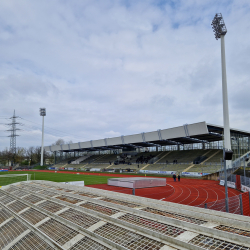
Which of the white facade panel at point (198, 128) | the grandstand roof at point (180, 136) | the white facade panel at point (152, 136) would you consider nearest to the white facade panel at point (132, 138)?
the grandstand roof at point (180, 136)

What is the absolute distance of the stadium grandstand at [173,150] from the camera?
135 ft

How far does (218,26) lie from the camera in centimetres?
3566

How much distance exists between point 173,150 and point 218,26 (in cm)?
3454

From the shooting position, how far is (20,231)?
6.05m

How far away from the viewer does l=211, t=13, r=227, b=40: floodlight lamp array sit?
3562 centimetres

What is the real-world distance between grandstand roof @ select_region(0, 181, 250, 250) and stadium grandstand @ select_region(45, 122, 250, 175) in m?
30.3

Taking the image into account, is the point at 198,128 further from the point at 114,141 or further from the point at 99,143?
the point at 99,143

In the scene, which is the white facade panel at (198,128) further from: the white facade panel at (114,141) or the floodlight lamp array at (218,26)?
the white facade panel at (114,141)

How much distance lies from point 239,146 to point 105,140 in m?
35.5

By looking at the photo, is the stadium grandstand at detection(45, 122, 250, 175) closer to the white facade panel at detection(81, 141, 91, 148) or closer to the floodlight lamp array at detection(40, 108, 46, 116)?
the white facade panel at detection(81, 141, 91, 148)

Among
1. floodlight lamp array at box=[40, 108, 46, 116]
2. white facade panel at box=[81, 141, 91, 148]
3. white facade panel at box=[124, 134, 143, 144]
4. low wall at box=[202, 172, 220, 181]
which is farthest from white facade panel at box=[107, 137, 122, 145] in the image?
floodlight lamp array at box=[40, 108, 46, 116]

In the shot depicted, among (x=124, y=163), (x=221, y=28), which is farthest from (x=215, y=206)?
(x=124, y=163)

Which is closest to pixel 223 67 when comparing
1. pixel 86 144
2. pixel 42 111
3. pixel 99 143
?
pixel 99 143

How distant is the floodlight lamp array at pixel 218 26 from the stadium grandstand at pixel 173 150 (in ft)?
51.9
